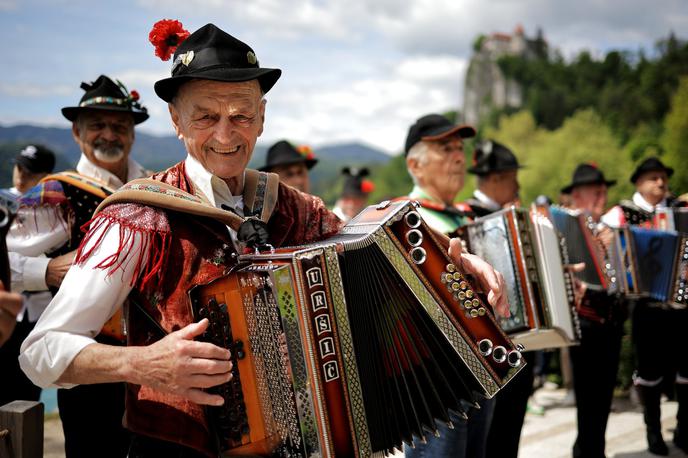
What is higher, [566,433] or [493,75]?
[493,75]

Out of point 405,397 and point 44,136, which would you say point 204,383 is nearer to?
point 405,397

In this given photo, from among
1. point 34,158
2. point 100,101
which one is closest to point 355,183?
point 34,158

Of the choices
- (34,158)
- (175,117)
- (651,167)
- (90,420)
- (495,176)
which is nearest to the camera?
(175,117)

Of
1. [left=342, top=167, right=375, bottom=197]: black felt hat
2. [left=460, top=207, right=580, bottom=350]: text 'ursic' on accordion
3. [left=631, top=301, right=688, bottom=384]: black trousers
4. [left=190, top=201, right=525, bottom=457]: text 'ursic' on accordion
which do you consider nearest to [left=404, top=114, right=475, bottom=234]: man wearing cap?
[left=460, top=207, right=580, bottom=350]: text 'ursic' on accordion

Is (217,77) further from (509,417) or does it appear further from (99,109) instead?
(509,417)

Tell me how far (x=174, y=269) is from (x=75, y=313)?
0.28 m

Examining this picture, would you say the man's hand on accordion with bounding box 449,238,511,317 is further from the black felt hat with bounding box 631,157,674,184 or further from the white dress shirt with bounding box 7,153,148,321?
the black felt hat with bounding box 631,157,674,184

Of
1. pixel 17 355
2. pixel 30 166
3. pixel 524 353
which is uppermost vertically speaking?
pixel 30 166

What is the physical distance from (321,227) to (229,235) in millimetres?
417

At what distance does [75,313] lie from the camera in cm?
164

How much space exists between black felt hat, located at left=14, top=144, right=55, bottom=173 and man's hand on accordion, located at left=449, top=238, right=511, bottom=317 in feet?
14.7

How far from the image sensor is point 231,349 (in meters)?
1.61

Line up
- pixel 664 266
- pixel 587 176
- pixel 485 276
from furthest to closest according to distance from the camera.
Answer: pixel 587 176 < pixel 664 266 < pixel 485 276

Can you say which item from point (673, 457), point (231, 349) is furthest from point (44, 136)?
point (673, 457)
